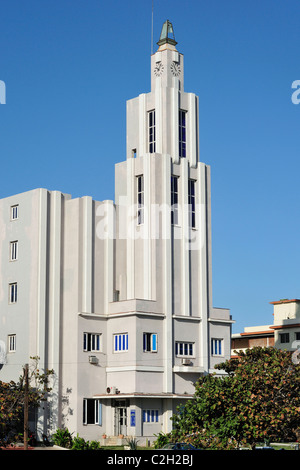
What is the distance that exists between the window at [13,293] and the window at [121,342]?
7.14 metres

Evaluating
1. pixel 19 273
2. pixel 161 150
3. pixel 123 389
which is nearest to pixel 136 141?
pixel 161 150

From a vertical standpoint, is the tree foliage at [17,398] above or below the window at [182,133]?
below

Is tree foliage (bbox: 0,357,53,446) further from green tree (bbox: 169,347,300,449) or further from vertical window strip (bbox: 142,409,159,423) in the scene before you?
green tree (bbox: 169,347,300,449)

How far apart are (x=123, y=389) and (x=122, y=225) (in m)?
11.2

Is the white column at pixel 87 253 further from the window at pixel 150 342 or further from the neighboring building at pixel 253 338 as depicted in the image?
the neighboring building at pixel 253 338

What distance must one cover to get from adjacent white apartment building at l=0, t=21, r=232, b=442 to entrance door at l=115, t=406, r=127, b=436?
0.50 ft

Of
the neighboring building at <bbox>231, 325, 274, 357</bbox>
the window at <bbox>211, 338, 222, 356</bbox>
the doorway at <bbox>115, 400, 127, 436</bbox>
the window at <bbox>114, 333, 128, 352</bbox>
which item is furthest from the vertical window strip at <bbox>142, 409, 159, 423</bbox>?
the neighboring building at <bbox>231, 325, 274, 357</bbox>

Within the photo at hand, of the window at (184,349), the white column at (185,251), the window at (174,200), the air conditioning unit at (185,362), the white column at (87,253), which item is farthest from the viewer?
the window at (174,200)

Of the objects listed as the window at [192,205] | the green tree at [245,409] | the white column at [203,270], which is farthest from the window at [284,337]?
the green tree at [245,409]

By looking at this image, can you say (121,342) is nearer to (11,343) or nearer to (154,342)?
(154,342)

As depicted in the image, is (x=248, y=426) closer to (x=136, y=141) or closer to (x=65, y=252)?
(x=65, y=252)

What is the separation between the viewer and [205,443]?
3934 cm

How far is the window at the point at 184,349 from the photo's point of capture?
174 feet

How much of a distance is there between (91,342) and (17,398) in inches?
261
